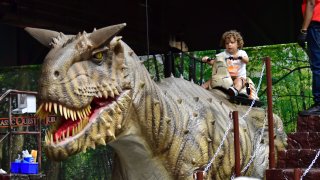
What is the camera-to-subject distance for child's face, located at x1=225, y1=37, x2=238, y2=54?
7.40 metres

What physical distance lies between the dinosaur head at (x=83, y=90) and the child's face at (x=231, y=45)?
2158 mm

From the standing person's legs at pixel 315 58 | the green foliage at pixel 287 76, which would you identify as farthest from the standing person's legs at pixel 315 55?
the green foliage at pixel 287 76

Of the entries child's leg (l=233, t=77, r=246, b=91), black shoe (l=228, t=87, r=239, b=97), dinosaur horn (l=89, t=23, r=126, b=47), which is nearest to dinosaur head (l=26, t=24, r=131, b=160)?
dinosaur horn (l=89, t=23, r=126, b=47)

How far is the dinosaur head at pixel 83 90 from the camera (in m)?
5.11

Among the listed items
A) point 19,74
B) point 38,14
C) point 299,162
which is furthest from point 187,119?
point 38,14

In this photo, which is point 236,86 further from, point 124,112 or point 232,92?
point 124,112

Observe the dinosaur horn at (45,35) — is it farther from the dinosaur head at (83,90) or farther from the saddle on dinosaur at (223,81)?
the saddle on dinosaur at (223,81)

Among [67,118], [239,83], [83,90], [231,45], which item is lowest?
[67,118]

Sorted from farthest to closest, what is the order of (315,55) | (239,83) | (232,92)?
(239,83) → (232,92) → (315,55)

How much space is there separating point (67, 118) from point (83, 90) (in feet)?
0.77

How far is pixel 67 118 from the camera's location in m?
5.18

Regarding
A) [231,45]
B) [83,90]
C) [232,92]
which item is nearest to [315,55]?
[232,92]

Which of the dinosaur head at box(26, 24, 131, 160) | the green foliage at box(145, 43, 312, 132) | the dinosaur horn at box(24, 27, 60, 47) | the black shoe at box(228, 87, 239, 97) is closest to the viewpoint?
the dinosaur head at box(26, 24, 131, 160)

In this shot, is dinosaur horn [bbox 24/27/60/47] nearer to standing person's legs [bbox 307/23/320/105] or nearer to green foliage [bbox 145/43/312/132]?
standing person's legs [bbox 307/23/320/105]
